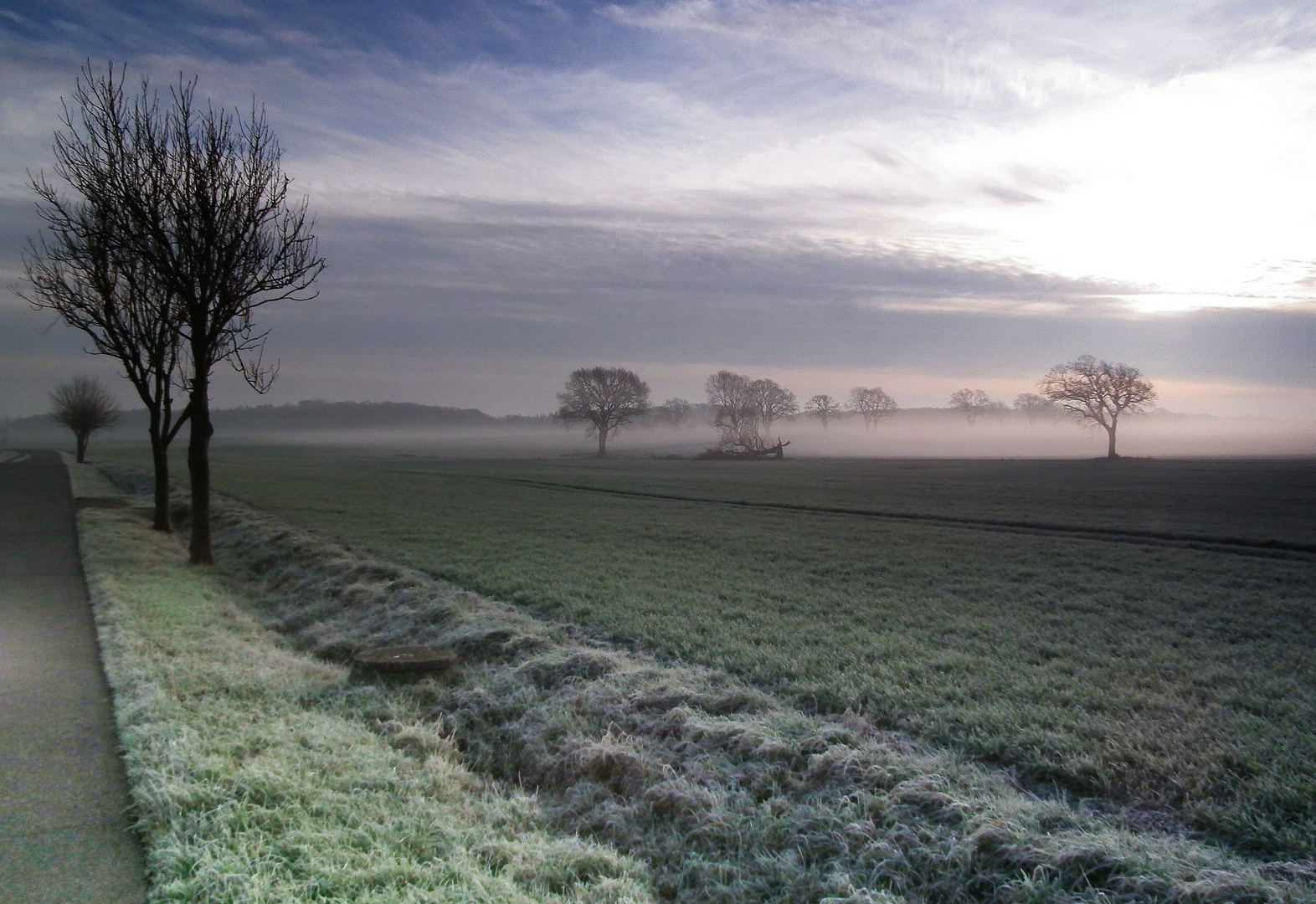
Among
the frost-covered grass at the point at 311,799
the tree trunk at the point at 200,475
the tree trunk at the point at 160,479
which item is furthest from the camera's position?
the tree trunk at the point at 160,479

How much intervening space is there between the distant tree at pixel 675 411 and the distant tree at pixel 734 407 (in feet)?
114

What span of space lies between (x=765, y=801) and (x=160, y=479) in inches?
883

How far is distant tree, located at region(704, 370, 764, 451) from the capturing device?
101000 mm

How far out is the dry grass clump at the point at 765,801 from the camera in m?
4.72

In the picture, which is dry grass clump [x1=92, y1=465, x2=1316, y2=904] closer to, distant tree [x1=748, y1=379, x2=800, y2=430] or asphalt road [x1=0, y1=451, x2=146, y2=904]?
asphalt road [x1=0, y1=451, x2=146, y2=904]

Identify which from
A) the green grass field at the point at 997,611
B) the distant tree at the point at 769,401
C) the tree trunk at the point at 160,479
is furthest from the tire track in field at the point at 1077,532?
the distant tree at the point at 769,401

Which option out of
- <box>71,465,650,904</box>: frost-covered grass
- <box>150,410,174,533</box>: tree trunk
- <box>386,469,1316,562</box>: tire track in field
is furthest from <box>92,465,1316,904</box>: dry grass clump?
<box>150,410,174,533</box>: tree trunk

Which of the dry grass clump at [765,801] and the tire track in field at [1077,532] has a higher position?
the tire track in field at [1077,532]

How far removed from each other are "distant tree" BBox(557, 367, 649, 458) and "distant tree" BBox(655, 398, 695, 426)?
185ft

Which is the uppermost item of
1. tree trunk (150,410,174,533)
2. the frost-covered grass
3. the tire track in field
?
tree trunk (150,410,174,533)

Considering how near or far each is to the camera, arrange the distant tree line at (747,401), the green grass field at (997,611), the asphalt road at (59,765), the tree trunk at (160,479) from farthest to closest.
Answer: the distant tree line at (747,401) → the tree trunk at (160,479) → the green grass field at (997,611) → the asphalt road at (59,765)

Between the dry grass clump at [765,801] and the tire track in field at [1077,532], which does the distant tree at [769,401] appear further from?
the dry grass clump at [765,801]

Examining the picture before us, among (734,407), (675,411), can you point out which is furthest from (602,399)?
(675,411)

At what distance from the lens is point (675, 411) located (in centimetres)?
15075
